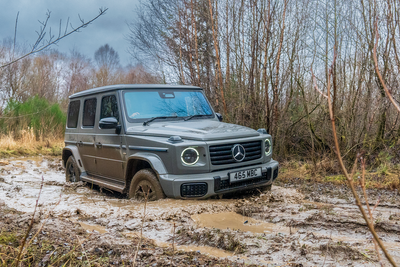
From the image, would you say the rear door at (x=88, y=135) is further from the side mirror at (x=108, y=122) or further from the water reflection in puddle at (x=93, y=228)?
the water reflection in puddle at (x=93, y=228)

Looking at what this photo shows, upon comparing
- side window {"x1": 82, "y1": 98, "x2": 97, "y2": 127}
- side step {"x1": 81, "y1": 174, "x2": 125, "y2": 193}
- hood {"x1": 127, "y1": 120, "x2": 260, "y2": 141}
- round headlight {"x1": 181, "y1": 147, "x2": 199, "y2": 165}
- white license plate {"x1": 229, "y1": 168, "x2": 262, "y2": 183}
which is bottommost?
side step {"x1": 81, "y1": 174, "x2": 125, "y2": 193}

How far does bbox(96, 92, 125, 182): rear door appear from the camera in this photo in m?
5.21

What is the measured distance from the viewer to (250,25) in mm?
8617

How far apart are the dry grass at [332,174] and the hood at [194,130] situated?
2.68 meters

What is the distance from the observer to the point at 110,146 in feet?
17.7

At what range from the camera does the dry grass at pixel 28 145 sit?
13039 mm

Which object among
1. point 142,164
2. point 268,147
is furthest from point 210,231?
point 268,147

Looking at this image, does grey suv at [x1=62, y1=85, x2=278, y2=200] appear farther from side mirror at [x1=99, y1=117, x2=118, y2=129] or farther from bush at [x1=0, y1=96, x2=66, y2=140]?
bush at [x1=0, y1=96, x2=66, y2=140]

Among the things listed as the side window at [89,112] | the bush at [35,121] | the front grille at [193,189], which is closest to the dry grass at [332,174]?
the front grille at [193,189]

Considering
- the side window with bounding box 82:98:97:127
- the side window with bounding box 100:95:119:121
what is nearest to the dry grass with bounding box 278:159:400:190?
the side window with bounding box 100:95:119:121

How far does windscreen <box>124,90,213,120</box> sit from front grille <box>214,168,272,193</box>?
149cm

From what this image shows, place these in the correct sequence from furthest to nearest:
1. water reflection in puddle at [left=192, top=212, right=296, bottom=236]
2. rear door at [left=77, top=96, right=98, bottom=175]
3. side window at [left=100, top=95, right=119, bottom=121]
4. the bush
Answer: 1. the bush
2. rear door at [left=77, top=96, right=98, bottom=175]
3. side window at [left=100, top=95, right=119, bottom=121]
4. water reflection in puddle at [left=192, top=212, right=296, bottom=236]

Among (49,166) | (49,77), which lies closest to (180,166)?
(49,166)

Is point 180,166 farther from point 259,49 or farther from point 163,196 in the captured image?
point 259,49
